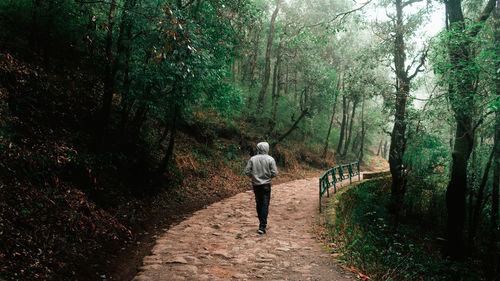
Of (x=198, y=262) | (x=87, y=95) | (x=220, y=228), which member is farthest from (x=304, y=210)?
(x=87, y=95)

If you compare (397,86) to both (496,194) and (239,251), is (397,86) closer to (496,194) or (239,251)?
(496,194)

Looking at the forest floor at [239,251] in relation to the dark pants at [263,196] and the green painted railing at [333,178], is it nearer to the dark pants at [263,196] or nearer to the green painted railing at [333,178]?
the dark pants at [263,196]

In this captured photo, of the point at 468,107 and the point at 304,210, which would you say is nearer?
the point at 468,107

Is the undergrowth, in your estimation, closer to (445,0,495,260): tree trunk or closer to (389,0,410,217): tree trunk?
(445,0,495,260): tree trunk

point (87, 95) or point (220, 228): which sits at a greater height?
point (87, 95)

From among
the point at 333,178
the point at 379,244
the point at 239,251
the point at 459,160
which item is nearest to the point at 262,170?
the point at 239,251

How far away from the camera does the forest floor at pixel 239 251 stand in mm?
4383

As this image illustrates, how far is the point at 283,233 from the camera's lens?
266 inches

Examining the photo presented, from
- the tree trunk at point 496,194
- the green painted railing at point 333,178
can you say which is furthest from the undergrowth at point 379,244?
the tree trunk at point 496,194

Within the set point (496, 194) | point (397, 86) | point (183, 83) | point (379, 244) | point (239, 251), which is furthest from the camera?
point (397, 86)

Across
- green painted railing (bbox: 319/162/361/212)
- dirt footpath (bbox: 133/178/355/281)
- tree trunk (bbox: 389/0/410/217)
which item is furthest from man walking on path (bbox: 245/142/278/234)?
tree trunk (bbox: 389/0/410/217)

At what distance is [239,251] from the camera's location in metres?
5.42

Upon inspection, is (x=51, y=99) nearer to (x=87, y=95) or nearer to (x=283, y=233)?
(x=87, y=95)

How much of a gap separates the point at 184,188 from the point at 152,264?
18.1 feet
